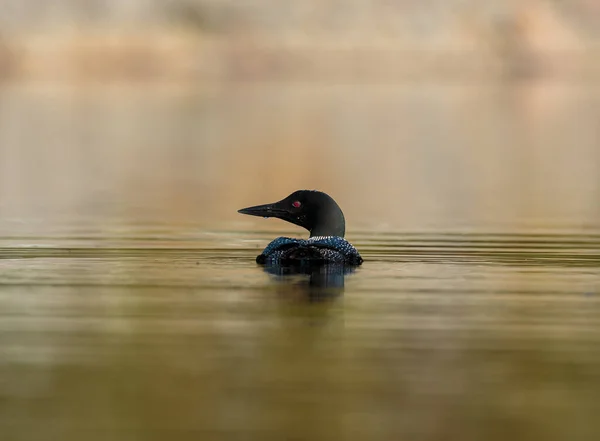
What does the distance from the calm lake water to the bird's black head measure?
0.40 m

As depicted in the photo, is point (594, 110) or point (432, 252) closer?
point (432, 252)

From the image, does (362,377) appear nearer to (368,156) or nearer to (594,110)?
(368,156)

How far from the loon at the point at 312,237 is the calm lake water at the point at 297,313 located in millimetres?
274

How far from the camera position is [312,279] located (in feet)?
41.0

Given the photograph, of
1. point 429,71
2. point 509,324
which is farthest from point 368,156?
point 429,71

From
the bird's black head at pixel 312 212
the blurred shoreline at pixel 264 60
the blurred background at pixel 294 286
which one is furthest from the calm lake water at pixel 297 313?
the blurred shoreline at pixel 264 60

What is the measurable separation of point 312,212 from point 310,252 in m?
0.83

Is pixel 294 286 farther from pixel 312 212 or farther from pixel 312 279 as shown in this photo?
pixel 312 212

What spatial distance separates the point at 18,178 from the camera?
88.7ft

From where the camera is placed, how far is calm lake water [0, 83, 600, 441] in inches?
315

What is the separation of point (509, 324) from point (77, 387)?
10.2 ft

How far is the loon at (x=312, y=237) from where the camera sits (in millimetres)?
13230

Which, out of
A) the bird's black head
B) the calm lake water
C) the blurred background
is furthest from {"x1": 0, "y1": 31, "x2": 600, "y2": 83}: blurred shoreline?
the bird's black head

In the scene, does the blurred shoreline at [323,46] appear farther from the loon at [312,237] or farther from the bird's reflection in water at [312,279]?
the bird's reflection in water at [312,279]
